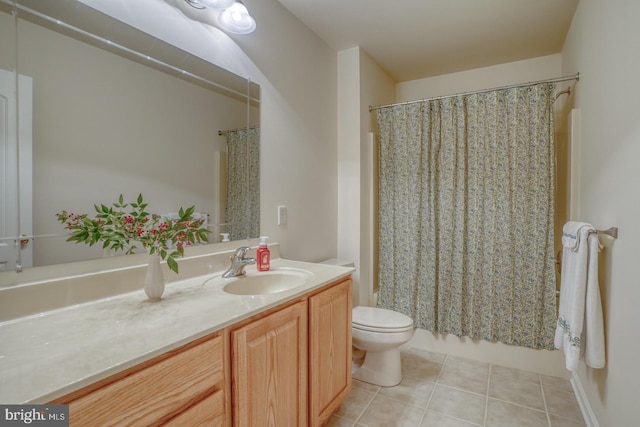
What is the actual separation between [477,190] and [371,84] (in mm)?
1269

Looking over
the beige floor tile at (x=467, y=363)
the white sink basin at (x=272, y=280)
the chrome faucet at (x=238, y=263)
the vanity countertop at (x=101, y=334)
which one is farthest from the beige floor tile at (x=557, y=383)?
the chrome faucet at (x=238, y=263)

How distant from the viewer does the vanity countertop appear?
2.11 ft

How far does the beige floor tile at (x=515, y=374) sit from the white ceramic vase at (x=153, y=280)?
2.29 meters

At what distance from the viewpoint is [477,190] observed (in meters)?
2.40

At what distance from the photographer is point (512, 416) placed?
1.80 metres

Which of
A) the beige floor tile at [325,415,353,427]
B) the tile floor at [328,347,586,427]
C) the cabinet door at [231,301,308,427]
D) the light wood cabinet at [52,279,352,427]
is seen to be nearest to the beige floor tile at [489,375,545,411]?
the tile floor at [328,347,586,427]

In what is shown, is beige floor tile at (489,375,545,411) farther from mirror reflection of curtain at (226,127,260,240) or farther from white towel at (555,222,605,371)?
mirror reflection of curtain at (226,127,260,240)

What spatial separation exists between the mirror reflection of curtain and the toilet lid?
89 centimetres

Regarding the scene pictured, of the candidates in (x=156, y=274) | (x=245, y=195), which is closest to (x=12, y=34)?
(x=156, y=274)

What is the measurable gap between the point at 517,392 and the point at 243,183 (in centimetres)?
216

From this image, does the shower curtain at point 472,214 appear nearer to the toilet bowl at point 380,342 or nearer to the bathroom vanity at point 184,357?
the toilet bowl at point 380,342

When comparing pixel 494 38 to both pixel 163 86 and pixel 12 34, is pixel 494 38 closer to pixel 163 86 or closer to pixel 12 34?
pixel 163 86

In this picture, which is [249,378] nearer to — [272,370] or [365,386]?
[272,370]

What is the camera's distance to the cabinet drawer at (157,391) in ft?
2.24
